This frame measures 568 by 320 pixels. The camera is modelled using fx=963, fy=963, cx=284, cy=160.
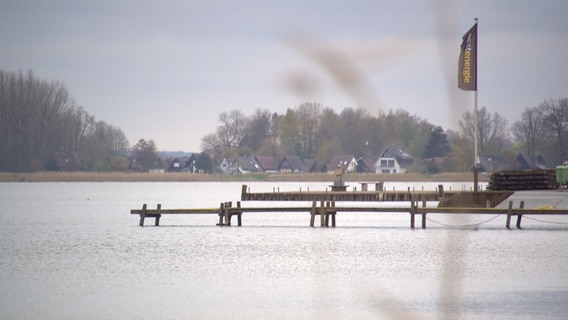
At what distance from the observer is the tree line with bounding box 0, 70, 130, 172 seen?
135 m

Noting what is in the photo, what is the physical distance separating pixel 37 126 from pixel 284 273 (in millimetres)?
112556

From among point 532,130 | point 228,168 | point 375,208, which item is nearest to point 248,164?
point 228,168

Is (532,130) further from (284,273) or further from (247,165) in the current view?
(284,273)

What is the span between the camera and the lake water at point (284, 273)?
24672 mm

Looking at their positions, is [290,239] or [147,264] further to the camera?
[290,239]

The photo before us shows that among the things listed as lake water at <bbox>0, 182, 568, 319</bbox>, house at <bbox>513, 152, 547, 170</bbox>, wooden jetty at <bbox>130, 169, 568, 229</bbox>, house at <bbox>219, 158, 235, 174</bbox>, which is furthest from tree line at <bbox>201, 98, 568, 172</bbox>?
house at <bbox>219, 158, 235, 174</bbox>

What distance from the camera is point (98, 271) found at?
3569 centimetres

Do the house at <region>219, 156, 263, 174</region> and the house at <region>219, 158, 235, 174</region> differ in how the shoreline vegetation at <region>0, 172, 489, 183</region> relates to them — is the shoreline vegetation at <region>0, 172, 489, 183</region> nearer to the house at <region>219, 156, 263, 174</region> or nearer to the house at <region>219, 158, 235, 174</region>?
the house at <region>219, 156, 263, 174</region>

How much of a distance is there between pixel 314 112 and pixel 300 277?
2457cm

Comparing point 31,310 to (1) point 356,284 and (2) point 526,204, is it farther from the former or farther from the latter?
(2) point 526,204

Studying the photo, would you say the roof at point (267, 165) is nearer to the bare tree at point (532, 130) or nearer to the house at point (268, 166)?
the house at point (268, 166)

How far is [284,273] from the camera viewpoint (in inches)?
1347

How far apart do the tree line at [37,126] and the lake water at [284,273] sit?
76236 millimetres

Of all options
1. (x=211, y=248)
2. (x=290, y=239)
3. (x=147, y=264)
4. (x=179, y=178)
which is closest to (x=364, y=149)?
(x=147, y=264)
